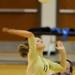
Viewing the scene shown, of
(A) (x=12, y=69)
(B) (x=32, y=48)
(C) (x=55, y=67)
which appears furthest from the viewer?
(A) (x=12, y=69)

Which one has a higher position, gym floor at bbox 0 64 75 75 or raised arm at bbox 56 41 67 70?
raised arm at bbox 56 41 67 70

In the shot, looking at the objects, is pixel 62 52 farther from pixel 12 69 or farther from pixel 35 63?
pixel 12 69

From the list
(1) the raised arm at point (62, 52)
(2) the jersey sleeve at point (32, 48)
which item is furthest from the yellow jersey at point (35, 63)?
(1) the raised arm at point (62, 52)

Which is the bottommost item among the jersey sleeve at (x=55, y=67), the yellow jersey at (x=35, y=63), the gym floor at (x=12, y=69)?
the gym floor at (x=12, y=69)

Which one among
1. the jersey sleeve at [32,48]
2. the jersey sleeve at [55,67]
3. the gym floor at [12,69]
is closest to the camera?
the jersey sleeve at [32,48]

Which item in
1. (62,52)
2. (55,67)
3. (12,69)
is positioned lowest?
(12,69)

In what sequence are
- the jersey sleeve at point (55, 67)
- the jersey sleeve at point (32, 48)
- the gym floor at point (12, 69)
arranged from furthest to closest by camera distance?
the gym floor at point (12, 69) → the jersey sleeve at point (55, 67) → the jersey sleeve at point (32, 48)

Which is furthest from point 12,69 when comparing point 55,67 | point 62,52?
point 62,52

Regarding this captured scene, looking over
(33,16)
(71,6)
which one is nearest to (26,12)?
(33,16)

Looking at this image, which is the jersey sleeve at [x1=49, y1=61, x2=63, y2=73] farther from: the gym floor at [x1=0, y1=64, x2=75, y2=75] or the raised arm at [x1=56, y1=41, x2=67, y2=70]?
the gym floor at [x1=0, y1=64, x2=75, y2=75]

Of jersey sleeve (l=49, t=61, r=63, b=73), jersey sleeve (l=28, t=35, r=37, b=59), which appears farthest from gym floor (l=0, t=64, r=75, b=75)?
jersey sleeve (l=28, t=35, r=37, b=59)

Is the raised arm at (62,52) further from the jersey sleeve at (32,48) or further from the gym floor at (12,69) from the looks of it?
the gym floor at (12,69)

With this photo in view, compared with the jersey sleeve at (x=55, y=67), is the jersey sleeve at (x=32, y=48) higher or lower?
higher

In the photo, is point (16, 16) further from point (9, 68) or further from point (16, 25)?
point (9, 68)
